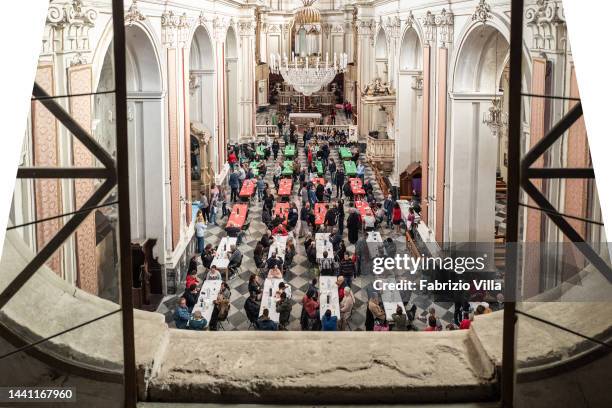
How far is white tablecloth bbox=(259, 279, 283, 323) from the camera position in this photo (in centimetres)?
957

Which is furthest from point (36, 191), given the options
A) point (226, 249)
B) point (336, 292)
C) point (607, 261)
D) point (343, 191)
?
point (343, 191)

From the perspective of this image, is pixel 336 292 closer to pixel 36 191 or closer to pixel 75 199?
pixel 75 199

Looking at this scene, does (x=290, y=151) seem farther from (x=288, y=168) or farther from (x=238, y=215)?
(x=238, y=215)

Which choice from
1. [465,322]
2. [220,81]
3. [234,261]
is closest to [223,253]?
[234,261]

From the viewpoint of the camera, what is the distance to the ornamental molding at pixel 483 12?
998 centimetres

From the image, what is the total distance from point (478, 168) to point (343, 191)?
6313 millimetres

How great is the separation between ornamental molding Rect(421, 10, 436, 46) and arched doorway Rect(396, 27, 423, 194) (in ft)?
10.2

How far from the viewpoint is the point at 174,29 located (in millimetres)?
12461

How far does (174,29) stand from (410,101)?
7692mm

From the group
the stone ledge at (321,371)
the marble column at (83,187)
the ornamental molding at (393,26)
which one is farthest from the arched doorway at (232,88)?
the stone ledge at (321,371)

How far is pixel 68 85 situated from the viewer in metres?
7.11

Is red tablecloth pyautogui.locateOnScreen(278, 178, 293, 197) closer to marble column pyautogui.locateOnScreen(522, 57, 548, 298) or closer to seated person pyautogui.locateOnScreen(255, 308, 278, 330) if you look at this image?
seated person pyautogui.locateOnScreen(255, 308, 278, 330)

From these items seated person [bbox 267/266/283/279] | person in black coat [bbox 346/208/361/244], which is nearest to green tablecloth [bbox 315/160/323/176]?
person in black coat [bbox 346/208/361/244]

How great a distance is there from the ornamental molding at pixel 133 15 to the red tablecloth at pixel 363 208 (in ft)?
22.2
